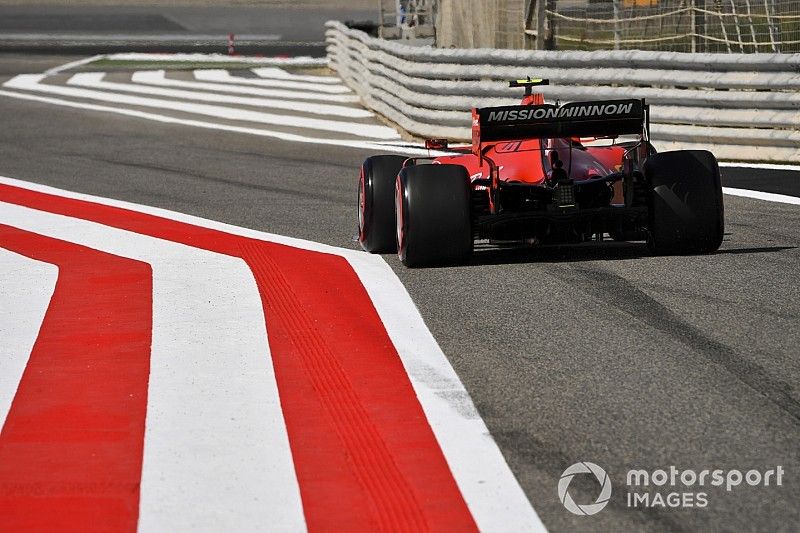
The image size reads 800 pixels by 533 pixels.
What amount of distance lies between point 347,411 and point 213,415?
1.69 feet

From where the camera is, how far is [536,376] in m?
5.94

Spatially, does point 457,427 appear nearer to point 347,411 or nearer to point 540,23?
point 347,411

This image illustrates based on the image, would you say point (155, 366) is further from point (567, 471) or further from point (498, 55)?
point (498, 55)

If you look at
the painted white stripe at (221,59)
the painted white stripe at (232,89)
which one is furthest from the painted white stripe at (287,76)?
the painted white stripe at (232,89)

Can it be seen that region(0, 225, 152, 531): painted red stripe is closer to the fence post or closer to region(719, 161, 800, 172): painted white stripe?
region(719, 161, 800, 172): painted white stripe

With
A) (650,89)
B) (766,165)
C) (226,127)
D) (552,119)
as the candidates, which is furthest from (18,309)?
(226,127)

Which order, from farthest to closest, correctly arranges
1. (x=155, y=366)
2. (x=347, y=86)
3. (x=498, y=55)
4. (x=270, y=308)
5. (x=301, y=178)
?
(x=347, y=86) < (x=498, y=55) < (x=301, y=178) < (x=270, y=308) < (x=155, y=366)

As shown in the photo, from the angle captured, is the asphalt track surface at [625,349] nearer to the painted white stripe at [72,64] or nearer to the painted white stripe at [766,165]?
the painted white stripe at [766,165]

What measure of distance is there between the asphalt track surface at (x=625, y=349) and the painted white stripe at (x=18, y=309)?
6.17 ft

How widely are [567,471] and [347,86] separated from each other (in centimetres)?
2175

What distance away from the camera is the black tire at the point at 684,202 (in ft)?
27.9

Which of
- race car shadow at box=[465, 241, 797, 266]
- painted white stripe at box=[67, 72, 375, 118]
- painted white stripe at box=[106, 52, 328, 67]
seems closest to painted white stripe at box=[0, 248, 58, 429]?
race car shadow at box=[465, 241, 797, 266]

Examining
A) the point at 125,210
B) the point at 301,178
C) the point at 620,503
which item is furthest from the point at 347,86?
the point at 620,503

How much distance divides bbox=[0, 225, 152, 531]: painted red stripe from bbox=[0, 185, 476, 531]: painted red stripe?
60 centimetres
